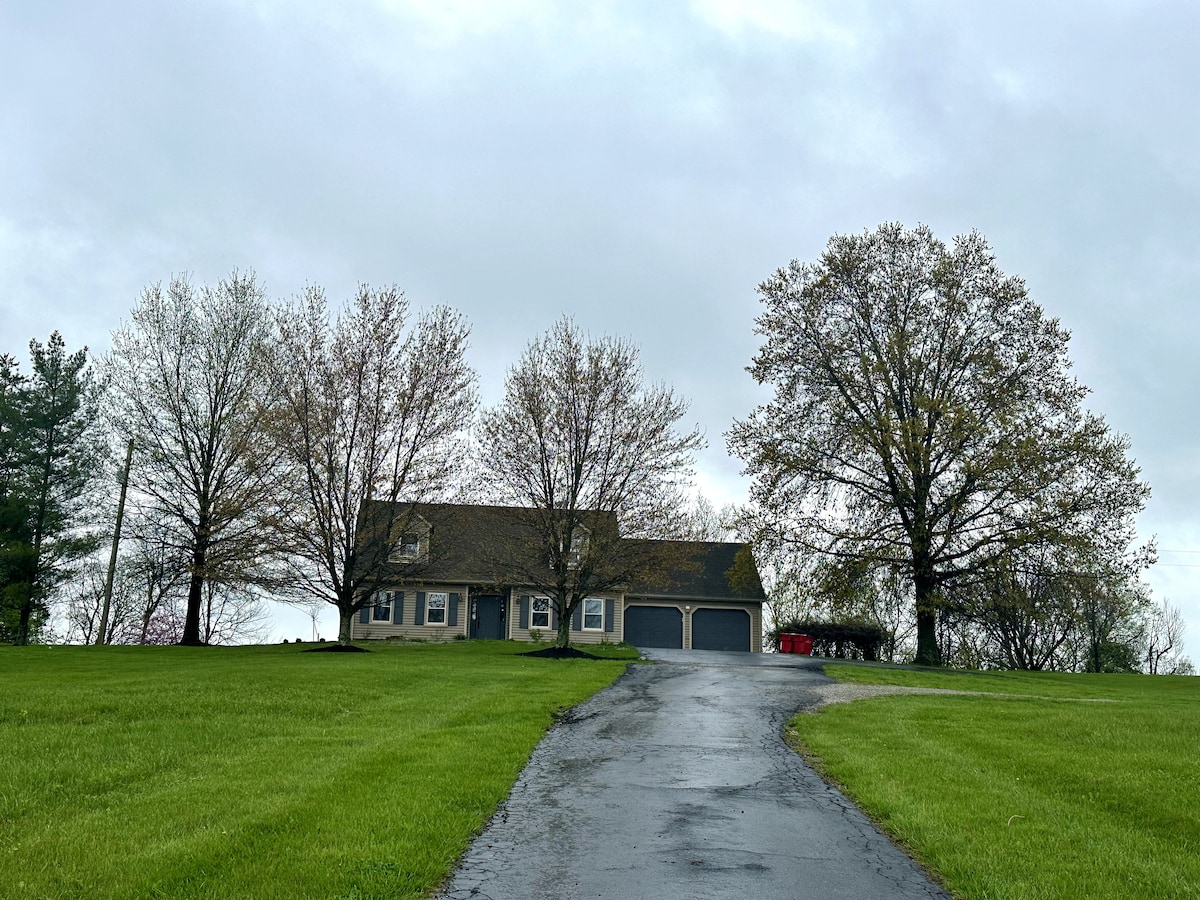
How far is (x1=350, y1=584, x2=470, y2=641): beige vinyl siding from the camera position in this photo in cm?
4288

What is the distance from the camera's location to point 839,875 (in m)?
7.36

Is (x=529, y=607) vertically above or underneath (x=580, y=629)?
above

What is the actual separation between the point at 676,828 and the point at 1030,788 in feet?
14.0

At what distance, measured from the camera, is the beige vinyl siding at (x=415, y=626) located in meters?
42.9

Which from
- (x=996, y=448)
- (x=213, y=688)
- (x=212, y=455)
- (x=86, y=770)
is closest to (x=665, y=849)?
(x=86, y=770)

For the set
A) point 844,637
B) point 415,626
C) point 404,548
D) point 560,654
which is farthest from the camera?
point 415,626

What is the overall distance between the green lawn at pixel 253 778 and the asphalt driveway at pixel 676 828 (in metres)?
0.43

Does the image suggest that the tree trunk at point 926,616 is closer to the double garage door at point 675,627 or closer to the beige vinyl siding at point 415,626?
the double garage door at point 675,627

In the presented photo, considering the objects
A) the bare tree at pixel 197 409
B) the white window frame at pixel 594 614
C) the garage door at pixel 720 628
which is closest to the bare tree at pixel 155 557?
the bare tree at pixel 197 409

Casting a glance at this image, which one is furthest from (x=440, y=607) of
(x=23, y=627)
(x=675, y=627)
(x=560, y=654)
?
(x=23, y=627)

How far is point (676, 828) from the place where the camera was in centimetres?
862

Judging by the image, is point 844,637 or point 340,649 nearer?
point 340,649

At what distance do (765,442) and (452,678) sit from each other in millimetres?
17972

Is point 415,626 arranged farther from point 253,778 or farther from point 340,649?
point 253,778
